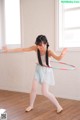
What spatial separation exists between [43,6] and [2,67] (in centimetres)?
191

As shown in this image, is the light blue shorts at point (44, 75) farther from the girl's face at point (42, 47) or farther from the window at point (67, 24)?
the window at point (67, 24)

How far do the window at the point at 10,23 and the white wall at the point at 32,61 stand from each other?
0.37 m

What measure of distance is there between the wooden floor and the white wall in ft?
1.03

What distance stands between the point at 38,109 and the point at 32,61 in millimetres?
1442

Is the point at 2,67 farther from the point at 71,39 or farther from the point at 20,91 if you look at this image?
the point at 71,39

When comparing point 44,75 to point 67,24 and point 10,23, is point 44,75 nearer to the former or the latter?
point 67,24

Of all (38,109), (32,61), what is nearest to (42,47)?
(38,109)

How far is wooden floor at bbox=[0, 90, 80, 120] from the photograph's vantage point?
3.05 meters

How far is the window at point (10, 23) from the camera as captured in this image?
513 cm

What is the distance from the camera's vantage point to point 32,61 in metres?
4.66

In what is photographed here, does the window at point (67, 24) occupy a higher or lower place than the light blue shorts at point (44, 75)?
higher

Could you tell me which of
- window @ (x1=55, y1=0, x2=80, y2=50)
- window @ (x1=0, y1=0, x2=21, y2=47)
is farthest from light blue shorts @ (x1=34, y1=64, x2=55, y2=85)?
window @ (x1=0, y1=0, x2=21, y2=47)

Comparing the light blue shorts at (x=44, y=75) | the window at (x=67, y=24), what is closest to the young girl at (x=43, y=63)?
the light blue shorts at (x=44, y=75)

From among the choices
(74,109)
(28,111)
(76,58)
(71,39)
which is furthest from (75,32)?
A: (28,111)
